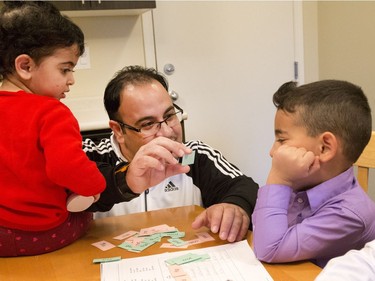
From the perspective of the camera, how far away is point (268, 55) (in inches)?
141

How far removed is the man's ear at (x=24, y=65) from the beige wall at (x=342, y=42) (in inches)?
103

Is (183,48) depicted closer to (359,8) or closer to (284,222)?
(359,8)

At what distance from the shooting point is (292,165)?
1027mm

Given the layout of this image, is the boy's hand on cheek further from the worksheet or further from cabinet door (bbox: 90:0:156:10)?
cabinet door (bbox: 90:0:156:10)

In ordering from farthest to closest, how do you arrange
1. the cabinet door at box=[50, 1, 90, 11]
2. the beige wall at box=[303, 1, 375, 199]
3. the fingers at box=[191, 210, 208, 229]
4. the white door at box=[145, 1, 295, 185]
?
the white door at box=[145, 1, 295, 185]
the beige wall at box=[303, 1, 375, 199]
the cabinet door at box=[50, 1, 90, 11]
the fingers at box=[191, 210, 208, 229]

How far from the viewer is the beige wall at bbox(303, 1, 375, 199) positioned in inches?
122

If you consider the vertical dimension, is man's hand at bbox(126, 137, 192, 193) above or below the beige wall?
below

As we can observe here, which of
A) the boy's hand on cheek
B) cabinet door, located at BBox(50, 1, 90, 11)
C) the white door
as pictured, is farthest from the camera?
the white door

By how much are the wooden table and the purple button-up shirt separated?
1.4 inches

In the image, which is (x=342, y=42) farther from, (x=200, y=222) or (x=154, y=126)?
(x=200, y=222)

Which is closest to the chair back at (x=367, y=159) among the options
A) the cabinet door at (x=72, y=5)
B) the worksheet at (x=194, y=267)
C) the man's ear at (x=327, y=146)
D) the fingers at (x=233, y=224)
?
the man's ear at (x=327, y=146)

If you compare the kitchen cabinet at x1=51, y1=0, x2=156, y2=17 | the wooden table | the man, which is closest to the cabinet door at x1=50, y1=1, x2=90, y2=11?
the kitchen cabinet at x1=51, y1=0, x2=156, y2=17

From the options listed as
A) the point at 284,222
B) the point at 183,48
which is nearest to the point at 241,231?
the point at 284,222

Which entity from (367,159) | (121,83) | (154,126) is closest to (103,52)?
(121,83)
